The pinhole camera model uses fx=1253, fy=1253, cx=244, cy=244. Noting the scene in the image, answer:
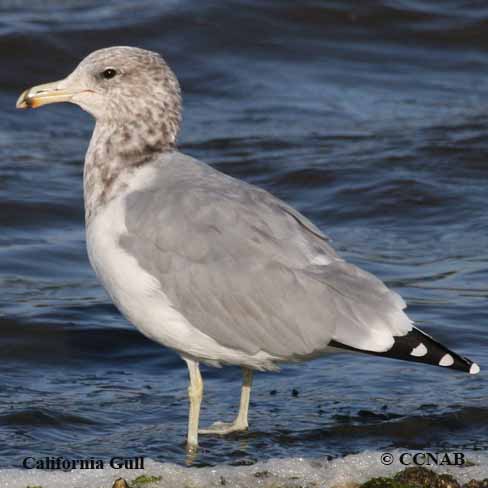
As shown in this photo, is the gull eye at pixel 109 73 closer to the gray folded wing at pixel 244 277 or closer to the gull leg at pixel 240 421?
the gray folded wing at pixel 244 277

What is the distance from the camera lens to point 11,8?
45.6ft

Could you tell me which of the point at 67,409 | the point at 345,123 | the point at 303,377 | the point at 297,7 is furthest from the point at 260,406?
the point at 297,7

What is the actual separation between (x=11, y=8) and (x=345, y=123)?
4.55 metres

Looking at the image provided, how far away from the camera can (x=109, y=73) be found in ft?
19.2

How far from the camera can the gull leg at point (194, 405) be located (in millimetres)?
5559

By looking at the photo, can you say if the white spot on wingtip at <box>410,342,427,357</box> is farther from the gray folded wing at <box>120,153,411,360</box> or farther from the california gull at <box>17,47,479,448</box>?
the gray folded wing at <box>120,153,411,360</box>

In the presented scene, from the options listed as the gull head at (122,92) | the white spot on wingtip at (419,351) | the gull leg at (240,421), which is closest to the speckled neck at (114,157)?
the gull head at (122,92)

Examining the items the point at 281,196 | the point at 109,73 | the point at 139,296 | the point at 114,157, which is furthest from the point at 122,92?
the point at 281,196

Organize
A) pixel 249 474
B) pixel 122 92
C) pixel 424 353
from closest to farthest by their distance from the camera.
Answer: pixel 249 474, pixel 424 353, pixel 122 92

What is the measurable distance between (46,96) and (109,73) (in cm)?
32

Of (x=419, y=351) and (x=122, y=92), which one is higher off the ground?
(x=122, y=92)

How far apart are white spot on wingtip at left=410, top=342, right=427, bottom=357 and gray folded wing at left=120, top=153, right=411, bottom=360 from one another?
157mm

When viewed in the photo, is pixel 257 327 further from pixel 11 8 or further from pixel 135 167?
pixel 11 8

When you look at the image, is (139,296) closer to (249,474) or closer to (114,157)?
→ (114,157)
